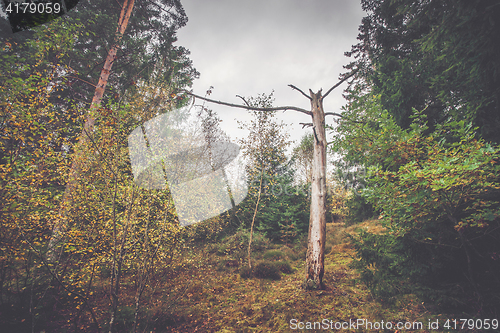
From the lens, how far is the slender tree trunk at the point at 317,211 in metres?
4.50

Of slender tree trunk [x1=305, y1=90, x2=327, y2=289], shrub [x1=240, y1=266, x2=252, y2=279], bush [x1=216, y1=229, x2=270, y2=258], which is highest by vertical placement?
slender tree trunk [x1=305, y1=90, x2=327, y2=289]

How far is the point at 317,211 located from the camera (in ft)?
15.4

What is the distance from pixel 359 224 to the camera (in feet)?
34.1

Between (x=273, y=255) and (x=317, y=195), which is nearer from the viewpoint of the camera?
(x=317, y=195)

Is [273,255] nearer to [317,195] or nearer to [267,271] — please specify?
[267,271]

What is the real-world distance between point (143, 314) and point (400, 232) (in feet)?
18.6

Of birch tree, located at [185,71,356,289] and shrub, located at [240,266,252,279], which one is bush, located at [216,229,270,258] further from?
birch tree, located at [185,71,356,289]

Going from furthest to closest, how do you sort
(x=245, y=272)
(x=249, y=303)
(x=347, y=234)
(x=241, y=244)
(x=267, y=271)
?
(x=241, y=244)
(x=245, y=272)
(x=267, y=271)
(x=249, y=303)
(x=347, y=234)

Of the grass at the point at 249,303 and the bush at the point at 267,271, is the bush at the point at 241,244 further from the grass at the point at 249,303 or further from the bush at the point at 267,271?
the grass at the point at 249,303

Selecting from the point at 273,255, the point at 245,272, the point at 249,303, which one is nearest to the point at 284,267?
the point at 245,272

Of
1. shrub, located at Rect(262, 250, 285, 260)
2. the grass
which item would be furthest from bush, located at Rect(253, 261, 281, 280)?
shrub, located at Rect(262, 250, 285, 260)

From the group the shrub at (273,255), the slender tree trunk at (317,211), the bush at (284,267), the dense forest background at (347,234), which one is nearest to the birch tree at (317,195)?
the slender tree trunk at (317,211)

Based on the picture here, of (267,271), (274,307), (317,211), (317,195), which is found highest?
(317,195)

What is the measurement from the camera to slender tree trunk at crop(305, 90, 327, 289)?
450 cm
